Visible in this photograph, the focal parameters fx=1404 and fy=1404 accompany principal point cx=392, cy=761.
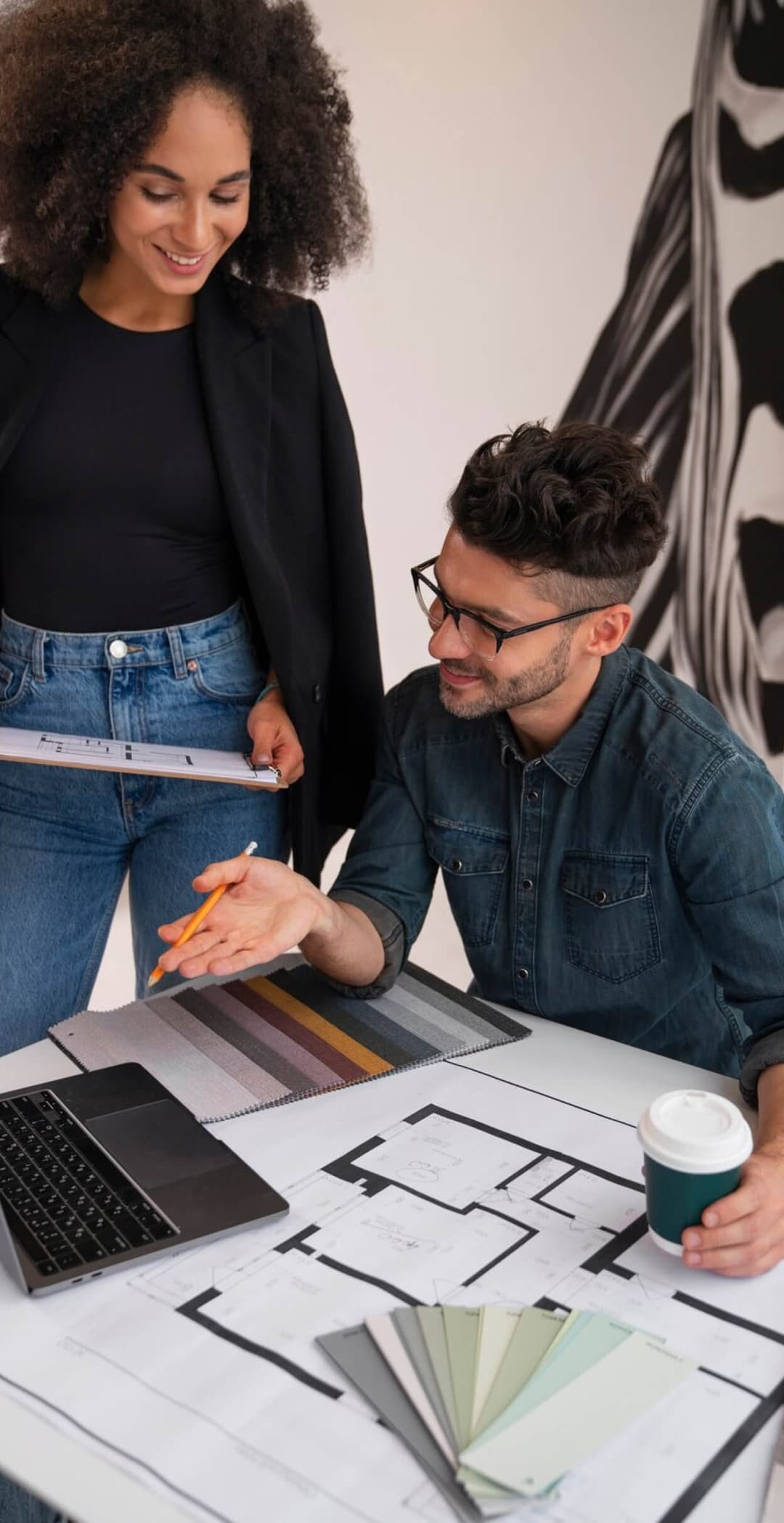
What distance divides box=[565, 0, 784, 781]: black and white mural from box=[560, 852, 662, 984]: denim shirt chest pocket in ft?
5.73

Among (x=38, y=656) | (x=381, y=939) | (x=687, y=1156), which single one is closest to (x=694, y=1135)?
(x=687, y=1156)

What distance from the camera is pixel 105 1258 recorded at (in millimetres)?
1046

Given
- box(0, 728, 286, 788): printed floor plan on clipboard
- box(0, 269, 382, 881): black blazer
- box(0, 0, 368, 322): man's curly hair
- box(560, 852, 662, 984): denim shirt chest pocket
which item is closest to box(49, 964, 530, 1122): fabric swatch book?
box(560, 852, 662, 984): denim shirt chest pocket

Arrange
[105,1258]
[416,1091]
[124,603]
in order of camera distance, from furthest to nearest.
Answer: [124,603] < [416,1091] < [105,1258]

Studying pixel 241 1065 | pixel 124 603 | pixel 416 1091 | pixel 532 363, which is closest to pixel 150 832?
pixel 124 603

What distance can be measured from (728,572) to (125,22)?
1.90m

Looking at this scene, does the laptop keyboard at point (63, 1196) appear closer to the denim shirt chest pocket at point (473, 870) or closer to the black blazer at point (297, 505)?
the denim shirt chest pocket at point (473, 870)

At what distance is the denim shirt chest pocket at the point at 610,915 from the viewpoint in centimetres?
149

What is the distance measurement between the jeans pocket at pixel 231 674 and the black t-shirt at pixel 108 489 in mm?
61

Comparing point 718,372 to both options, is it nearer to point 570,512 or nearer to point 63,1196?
point 570,512

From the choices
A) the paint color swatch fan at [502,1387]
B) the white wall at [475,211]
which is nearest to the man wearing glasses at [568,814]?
the paint color swatch fan at [502,1387]

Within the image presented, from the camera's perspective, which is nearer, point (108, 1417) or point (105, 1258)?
point (108, 1417)

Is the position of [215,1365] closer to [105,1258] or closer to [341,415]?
[105,1258]

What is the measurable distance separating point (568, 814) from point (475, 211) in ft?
6.23
